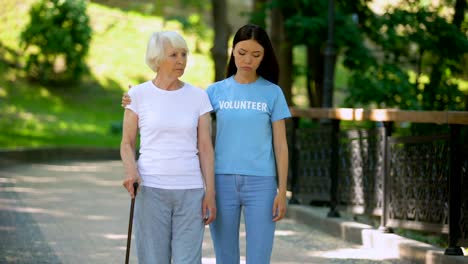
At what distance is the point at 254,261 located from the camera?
18.5ft

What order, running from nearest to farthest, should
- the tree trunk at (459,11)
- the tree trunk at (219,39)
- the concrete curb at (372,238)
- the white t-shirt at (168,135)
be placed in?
the white t-shirt at (168,135) < the concrete curb at (372,238) < the tree trunk at (459,11) < the tree trunk at (219,39)

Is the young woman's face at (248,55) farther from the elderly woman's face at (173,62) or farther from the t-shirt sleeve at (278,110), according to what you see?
the elderly woman's face at (173,62)

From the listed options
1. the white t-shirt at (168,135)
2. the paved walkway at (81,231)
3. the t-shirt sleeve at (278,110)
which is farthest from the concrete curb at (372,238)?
the white t-shirt at (168,135)

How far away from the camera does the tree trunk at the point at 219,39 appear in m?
20.7

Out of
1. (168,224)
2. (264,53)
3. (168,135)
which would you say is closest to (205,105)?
(168,135)

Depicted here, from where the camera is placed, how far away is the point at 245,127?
5559 millimetres

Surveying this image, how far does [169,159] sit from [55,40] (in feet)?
89.2

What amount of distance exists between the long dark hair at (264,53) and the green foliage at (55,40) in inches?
1016

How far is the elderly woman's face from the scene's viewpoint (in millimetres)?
5316

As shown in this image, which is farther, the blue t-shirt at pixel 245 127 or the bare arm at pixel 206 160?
the blue t-shirt at pixel 245 127

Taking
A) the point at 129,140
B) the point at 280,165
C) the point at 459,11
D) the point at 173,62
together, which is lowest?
the point at 280,165

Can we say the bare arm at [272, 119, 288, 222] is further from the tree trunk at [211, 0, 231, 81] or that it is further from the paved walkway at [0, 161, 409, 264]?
the tree trunk at [211, 0, 231, 81]

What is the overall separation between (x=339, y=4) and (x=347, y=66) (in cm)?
110

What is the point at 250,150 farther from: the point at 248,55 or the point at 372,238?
the point at 372,238
